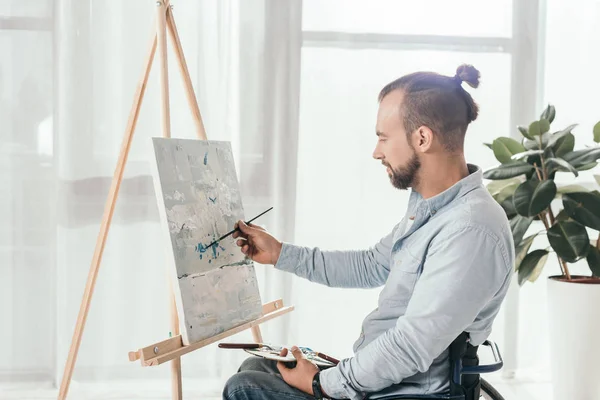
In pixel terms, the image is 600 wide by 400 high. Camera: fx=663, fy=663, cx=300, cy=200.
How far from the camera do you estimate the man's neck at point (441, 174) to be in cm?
159

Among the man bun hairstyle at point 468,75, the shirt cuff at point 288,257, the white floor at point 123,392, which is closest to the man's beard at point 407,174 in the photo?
the man bun hairstyle at point 468,75

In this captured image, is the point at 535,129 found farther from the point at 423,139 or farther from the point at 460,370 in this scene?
the point at 460,370

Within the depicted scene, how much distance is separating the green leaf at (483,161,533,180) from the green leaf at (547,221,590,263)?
0.85ft

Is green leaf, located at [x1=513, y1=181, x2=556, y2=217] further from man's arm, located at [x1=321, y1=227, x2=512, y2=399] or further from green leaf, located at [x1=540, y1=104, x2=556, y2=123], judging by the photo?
man's arm, located at [x1=321, y1=227, x2=512, y2=399]

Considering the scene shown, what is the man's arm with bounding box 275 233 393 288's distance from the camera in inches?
77.6

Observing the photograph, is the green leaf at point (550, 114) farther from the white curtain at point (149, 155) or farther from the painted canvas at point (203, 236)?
the painted canvas at point (203, 236)

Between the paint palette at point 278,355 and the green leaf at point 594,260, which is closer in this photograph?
the paint palette at point 278,355

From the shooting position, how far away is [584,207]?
259cm

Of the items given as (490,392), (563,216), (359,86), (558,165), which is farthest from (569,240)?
(359,86)

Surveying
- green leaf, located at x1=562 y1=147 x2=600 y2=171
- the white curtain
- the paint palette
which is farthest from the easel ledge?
green leaf, located at x1=562 y1=147 x2=600 y2=171

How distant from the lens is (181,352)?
167cm

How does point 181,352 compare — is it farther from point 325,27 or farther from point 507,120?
point 507,120

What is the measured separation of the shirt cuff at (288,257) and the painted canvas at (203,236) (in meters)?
0.10

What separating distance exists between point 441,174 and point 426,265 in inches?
9.6
